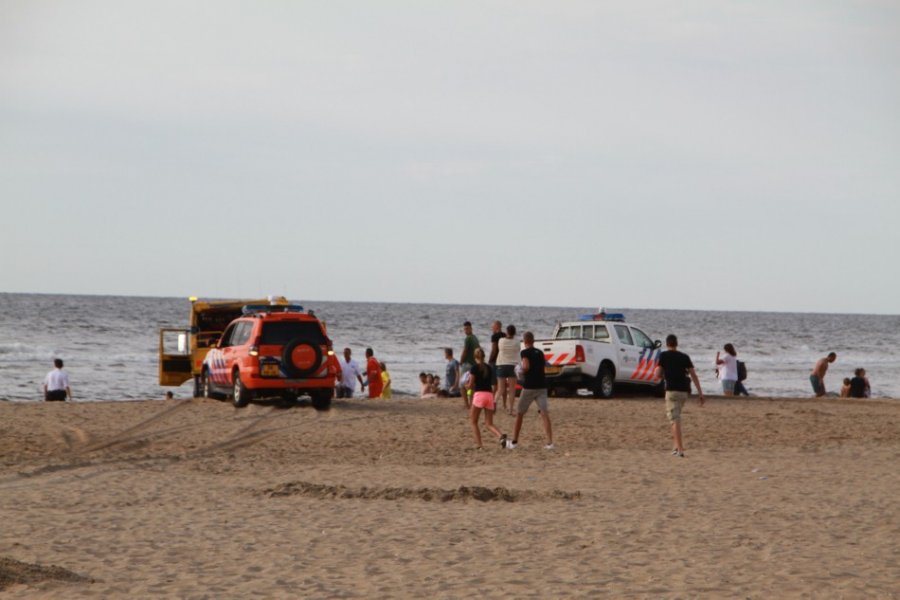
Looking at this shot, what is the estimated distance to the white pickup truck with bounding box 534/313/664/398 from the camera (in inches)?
1077

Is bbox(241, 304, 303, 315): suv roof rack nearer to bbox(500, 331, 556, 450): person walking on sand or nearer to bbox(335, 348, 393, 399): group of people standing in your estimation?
bbox(335, 348, 393, 399): group of people standing

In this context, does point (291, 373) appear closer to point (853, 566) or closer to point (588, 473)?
point (588, 473)

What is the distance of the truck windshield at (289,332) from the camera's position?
74.6ft

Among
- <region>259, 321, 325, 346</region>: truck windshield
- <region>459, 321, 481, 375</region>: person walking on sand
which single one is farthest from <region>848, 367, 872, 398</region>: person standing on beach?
<region>259, 321, 325, 346</region>: truck windshield

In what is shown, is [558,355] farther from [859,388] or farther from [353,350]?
[353,350]

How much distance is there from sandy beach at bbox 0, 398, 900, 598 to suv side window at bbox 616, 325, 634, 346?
7.26 meters

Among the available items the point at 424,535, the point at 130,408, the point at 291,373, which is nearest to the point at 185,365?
the point at 130,408

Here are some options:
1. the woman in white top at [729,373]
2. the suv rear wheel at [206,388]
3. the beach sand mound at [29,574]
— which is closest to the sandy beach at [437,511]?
the beach sand mound at [29,574]

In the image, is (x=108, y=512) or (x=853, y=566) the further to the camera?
(x=108, y=512)

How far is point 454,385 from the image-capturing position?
96.8ft

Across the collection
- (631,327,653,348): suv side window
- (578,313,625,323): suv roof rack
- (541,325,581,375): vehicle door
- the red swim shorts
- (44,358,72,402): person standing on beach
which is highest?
(578,313,625,323): suv roof rack

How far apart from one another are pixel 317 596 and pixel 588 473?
714 centimetres

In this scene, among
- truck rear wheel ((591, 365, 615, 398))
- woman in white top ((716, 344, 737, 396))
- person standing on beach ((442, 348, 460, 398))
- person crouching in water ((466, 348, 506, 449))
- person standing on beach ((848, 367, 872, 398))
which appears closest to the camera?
person crouching in water ((466, 348, 506, 449))

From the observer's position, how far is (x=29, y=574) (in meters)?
8.47
